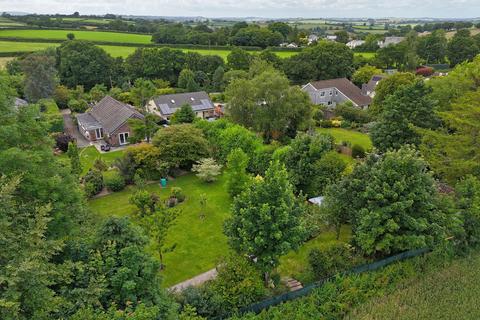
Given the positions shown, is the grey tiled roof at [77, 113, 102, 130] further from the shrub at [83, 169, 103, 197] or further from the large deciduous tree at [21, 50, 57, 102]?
the shrub at [83, 169, 103, 197]

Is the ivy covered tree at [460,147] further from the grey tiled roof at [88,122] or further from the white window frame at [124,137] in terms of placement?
the grey tiled roof at [88,122]

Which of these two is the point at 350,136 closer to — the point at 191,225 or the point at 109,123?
the point at 191,225

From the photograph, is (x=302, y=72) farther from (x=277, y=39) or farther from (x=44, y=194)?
(x=44, y=194)

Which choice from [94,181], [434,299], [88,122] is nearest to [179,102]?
[88,122]

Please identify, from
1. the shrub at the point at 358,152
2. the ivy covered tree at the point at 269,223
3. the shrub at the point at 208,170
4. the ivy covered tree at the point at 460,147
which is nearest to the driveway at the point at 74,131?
the shrub at the point at 208,170

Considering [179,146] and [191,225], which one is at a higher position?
[179,146]

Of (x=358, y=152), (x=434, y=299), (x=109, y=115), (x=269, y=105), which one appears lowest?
(x=434, y=299)

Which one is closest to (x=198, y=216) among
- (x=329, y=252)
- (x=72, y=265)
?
(x=329, y=252)
